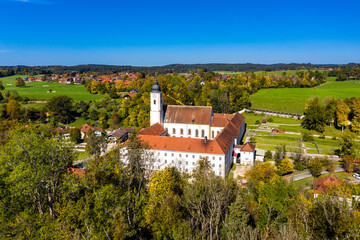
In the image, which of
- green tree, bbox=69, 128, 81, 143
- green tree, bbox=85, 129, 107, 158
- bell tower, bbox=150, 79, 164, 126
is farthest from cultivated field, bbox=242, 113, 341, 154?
green tree, bbox=69, 128, 81, 143

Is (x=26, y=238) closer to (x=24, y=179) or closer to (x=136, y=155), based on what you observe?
(x=24, y=179)

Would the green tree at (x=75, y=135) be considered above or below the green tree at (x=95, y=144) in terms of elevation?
below

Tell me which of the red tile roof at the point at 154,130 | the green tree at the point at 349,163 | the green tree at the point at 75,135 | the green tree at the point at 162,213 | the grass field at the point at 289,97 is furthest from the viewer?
the grass field at the point at 289,97

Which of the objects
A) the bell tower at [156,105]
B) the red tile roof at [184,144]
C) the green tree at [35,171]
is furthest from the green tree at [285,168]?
the green tree at [35,171]

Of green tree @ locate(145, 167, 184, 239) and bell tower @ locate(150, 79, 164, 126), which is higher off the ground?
bell tower @ locate(150, 79, 164, 126)

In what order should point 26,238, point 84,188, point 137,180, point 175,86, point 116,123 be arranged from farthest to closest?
point 175,86 → point 116,123 → point 137,180 → point 84,188 → point 26,238

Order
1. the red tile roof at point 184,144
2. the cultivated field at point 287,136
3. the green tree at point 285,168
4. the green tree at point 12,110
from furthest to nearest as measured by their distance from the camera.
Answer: the green tree at point 12,110
the cultivated field at point 287,136
the green tree at point 285,168
the red tile roof at point 184,144

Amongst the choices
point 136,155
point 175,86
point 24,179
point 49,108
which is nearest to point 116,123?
point 49,108

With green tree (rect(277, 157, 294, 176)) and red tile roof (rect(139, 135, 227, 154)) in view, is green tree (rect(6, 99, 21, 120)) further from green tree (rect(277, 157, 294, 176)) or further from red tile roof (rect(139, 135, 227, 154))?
green tree (rect(277, 157, 294, 176))

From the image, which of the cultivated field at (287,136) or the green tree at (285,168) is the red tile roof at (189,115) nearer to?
the cultivated field at (287,136)
